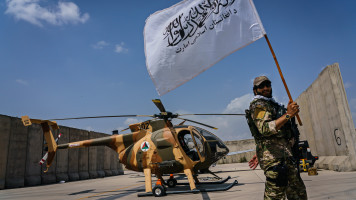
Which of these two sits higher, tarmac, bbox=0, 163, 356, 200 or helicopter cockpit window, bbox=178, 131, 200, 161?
helicopter cockpit window, bbox=178, 131, 200, 161

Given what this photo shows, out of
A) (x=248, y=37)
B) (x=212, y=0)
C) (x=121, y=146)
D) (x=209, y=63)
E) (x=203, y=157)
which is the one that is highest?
(x=212, y=0)

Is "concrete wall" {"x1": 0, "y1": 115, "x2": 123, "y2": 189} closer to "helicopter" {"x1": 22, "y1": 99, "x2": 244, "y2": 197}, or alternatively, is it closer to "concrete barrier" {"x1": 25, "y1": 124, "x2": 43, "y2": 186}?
"concrete barrier" {"x1": 25, "y1": 124, "x2": 43, "y2": 186}

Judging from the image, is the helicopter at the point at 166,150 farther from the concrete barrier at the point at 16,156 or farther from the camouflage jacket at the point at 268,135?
the concrete barrier at the point at 16,156

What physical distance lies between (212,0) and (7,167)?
1327 cm

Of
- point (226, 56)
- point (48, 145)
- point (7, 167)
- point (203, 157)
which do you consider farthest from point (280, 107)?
point (7, 167)

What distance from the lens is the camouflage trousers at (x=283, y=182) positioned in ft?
8.45

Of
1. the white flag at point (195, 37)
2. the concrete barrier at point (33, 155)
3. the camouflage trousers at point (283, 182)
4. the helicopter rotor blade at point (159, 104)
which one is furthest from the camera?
the concrete barrier at point (33, 155)

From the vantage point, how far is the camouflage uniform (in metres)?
2.59

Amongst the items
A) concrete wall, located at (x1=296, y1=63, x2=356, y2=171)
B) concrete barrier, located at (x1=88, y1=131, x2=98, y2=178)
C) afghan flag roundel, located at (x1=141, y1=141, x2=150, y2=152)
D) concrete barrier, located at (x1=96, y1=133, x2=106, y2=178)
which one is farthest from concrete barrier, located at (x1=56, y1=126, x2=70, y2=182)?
concrete wall, located at (x1=296, y1=63, x2=356, y2=171)

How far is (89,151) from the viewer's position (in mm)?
19375

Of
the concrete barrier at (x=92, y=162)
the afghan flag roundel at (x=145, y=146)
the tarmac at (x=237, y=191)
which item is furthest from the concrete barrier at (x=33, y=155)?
the afghan flag roundel at (x=145, y=146)

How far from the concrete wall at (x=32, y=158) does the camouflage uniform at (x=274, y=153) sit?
13571mm

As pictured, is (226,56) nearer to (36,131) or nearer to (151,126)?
(151,126)

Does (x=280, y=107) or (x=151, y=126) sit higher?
(x=151, y=126)
